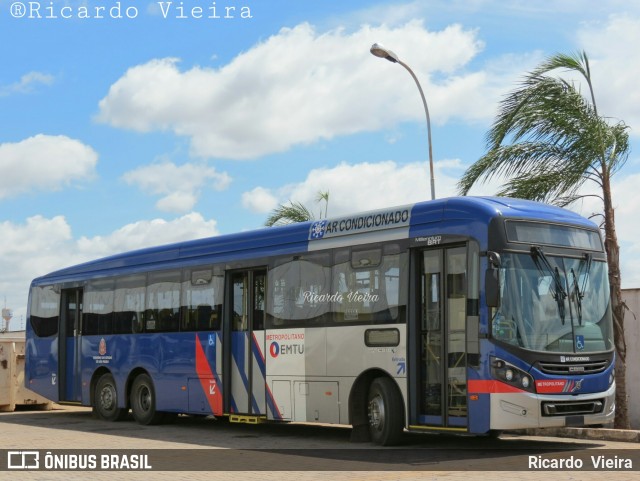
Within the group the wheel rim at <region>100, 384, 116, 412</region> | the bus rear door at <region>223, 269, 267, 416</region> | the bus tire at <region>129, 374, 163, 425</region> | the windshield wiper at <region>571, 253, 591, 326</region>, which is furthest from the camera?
the wheel rim at <region>100, 384, 116, 412</region>

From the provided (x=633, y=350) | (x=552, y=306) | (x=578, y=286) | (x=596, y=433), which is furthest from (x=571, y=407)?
(x=633, y=350)

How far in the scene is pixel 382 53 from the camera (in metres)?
24.1

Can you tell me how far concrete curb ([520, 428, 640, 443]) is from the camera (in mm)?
15742

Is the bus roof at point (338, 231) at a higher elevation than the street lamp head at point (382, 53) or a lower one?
lower

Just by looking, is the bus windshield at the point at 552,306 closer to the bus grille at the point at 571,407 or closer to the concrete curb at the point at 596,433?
the bus grille at the point at 571,407

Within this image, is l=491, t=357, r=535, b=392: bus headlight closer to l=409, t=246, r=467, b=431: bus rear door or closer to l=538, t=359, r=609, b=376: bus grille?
l=538, t=359, r=609, b=376: bus grille

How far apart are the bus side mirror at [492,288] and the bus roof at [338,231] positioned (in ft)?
2.75

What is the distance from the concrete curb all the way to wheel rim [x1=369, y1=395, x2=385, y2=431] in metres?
2.19

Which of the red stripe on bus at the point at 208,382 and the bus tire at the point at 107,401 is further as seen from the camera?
the bus tire at the point at 107,401

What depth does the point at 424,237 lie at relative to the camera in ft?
47.7

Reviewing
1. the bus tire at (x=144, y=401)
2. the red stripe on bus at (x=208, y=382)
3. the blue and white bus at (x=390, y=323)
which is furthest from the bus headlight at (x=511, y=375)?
the bus tire at (x=144, y=401)

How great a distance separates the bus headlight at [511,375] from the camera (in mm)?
13156

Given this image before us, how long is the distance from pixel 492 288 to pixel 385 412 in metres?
2.78

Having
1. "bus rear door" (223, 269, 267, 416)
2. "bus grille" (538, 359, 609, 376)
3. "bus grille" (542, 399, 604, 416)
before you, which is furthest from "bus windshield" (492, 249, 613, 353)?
"bus rear door" (223, 269, 267, 416)
